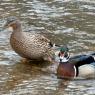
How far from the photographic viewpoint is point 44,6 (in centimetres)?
1531

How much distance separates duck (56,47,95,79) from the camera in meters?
10.0

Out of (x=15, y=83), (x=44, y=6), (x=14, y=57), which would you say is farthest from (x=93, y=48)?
(x=44, y=6)

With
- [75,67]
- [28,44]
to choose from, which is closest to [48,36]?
[28,44]

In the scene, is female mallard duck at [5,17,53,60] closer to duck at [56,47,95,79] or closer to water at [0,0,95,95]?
water at [0,0,95,95]

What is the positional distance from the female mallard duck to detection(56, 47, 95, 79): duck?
2.49ft

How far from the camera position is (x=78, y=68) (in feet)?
33.0

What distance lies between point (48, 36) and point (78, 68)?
2.89 metres

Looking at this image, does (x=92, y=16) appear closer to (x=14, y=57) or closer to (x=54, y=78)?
(x=14, y=57)

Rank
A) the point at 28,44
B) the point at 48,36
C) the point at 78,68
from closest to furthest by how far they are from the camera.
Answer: the point at 78,68
the point at 28,44
the point at 48,36

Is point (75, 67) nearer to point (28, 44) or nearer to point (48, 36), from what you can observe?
point (28, 44)

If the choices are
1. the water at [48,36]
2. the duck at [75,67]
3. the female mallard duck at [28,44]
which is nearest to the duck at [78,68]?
the duck at [75,67]

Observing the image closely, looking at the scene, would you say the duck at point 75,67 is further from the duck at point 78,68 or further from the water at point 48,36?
the water at point 48,36

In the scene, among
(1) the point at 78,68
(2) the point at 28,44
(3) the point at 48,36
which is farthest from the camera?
(3) the point at 48,36

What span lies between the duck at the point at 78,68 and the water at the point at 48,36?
0.56 feet
